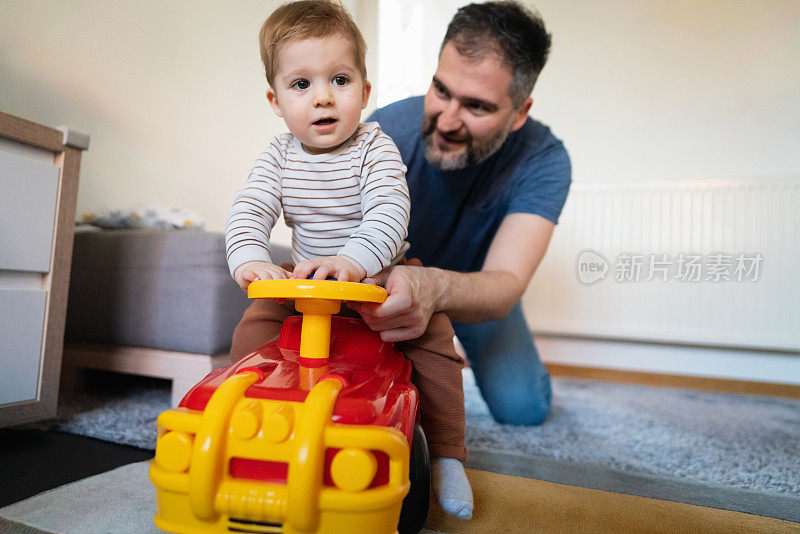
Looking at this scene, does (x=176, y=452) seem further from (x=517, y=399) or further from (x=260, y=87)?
(x=260, y=87)

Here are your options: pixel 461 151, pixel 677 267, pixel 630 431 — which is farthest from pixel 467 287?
pixel 677 267

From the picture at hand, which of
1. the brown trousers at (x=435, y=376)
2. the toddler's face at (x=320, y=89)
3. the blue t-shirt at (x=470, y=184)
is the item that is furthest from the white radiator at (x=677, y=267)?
the toddler's face at (x=320, y=89)

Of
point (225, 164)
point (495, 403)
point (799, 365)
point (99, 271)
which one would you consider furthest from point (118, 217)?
point (799, 365)

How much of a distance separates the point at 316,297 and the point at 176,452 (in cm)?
19

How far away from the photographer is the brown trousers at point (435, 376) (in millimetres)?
719

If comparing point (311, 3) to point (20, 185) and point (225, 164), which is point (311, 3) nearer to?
point (20, 185)

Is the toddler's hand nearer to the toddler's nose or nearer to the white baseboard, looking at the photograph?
the toddler's nose

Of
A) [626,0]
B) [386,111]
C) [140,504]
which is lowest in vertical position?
A: [140,504]

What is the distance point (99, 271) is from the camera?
4.19 feet

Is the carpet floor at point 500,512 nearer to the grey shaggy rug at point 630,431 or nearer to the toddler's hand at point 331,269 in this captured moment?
the grey shaggy rug at point 630,431

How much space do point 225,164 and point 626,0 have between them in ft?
6.46

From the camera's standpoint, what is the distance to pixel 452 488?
2.13 ft

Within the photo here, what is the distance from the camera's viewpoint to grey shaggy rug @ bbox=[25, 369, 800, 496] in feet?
3.24

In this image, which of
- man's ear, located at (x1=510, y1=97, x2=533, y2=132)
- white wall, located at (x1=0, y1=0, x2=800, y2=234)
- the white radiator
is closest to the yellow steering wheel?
white wall, located at (x1=0, y1=0, x2=800, y2=234)
